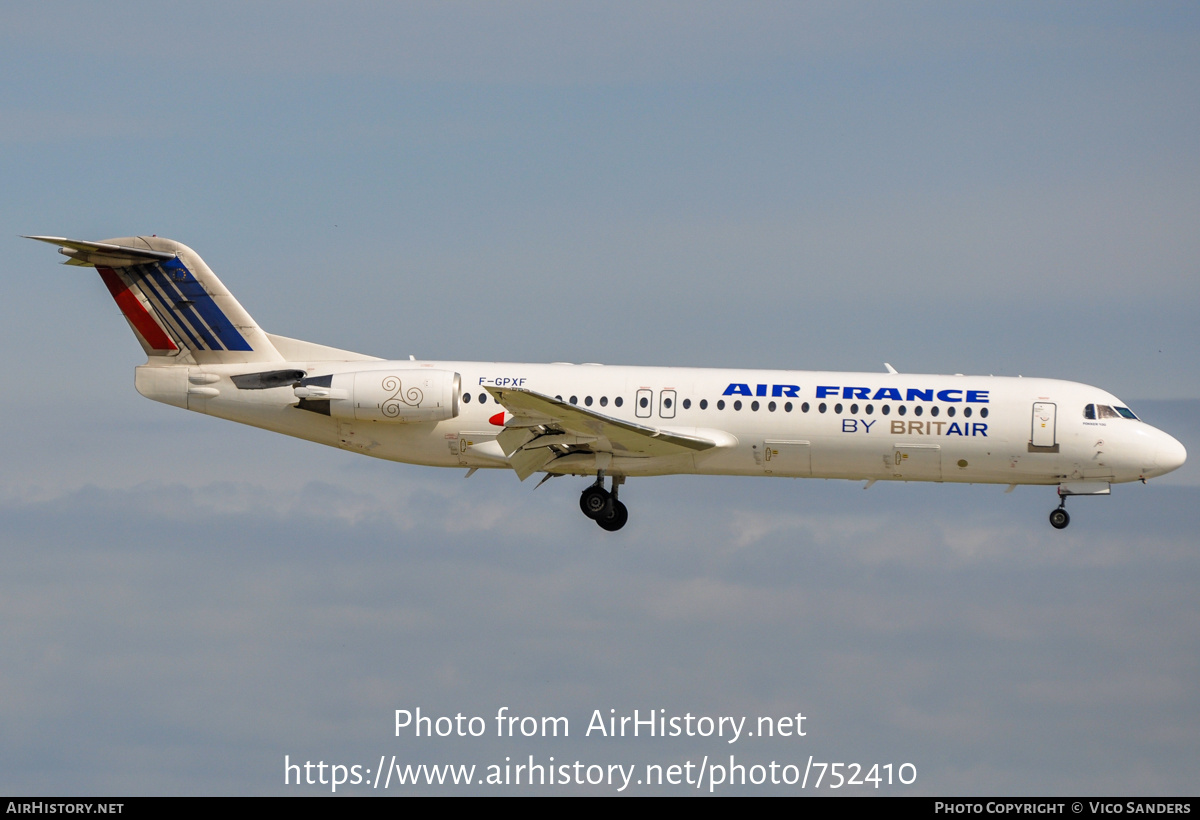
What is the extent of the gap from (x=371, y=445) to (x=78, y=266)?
31.4 feet

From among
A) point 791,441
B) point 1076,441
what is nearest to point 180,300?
point 791,441

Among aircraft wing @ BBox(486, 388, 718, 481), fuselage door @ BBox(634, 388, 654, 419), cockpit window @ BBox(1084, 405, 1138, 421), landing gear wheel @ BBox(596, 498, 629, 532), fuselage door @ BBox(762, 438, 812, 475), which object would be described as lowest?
landing gear wheel @ BBox(596, 498, 629, 532)

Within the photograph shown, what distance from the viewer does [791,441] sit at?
32.6 m

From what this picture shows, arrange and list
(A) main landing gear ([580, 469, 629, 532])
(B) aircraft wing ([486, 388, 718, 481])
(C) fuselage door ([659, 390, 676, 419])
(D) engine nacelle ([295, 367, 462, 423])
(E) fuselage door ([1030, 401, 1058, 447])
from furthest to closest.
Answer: (A) main landing gear ([580, 469, 629, 532])
(C) fuselage door ([659, 390, 676, 419])
(D) engine nacelle ([295, 367, 462, 423])
(E) fuselage door ([1030, 401, 1058, 447])
(B) aircraft wing ([486, 388, 718, 481])

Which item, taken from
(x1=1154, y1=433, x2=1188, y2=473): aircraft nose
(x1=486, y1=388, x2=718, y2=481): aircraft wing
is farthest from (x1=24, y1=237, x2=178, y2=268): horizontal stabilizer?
(x1=1154, y1=433, x2=1188, y2=473): aircraft nose

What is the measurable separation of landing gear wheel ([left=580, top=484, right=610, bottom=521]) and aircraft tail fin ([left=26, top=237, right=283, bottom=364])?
924 centimetres

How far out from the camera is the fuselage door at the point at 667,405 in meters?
33.0

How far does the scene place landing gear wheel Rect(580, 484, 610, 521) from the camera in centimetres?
3381

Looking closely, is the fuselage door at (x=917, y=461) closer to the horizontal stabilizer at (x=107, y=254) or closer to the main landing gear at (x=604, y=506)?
the main landing gear at (x=604, y=506)

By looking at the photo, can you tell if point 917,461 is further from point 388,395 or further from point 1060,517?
point 388,395

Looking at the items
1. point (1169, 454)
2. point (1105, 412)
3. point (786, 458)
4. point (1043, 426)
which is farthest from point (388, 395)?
point (1169, 454)

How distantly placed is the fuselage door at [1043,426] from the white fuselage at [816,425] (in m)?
0.03

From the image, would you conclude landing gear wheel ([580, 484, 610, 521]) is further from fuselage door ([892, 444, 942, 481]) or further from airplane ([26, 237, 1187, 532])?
fuselage door ([892, 444, 942, 481])

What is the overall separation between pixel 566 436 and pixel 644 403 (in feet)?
7.70
